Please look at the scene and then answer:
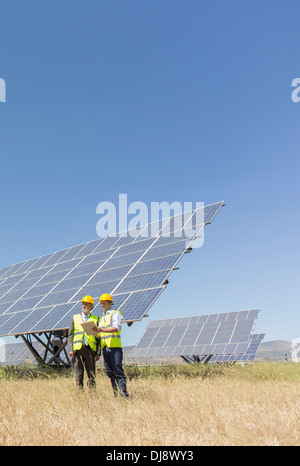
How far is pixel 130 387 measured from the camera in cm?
812

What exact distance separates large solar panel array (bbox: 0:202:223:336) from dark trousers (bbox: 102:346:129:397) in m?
2.04

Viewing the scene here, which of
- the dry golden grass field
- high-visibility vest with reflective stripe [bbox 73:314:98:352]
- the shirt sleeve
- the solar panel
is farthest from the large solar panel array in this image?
the solar panel

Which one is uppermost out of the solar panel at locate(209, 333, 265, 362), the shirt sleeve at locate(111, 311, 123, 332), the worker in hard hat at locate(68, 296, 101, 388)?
the shirt sleeve at locate(111, 311, 123, 332)

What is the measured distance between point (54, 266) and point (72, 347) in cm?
1124

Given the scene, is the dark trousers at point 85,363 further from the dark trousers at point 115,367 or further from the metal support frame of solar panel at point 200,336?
the metal support frame of solar panel at point 200,336

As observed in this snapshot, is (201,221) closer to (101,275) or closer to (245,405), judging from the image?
(101,275)

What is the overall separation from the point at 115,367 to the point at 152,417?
217 cm

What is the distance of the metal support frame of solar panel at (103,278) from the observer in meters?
10.7

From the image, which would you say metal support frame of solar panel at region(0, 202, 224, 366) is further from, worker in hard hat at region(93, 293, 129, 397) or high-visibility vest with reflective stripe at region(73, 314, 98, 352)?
worker in hard hat at region(93, 293, 129, 397)

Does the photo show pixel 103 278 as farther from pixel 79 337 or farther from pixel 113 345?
pixel 113 345

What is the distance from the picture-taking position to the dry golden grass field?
13.6ft

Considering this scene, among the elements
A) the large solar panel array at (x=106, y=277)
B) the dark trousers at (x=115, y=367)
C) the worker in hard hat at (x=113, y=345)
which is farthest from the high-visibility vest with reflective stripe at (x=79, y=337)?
the large solar panel array at (x=106, y=277)

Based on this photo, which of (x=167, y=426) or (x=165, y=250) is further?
(x=165, y=250)
